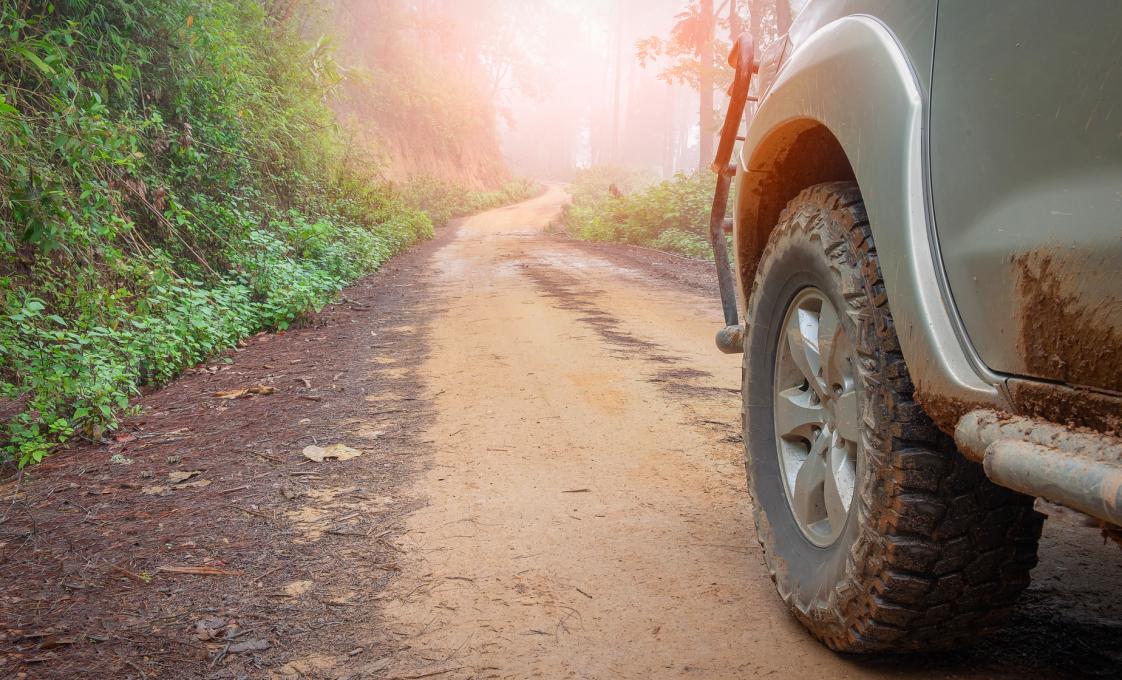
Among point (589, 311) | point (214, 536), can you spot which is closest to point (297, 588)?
point (214, 536)

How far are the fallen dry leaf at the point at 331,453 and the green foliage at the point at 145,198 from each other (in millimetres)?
1534

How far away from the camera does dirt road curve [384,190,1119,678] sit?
2160 mm

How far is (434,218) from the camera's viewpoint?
27062 millimetres

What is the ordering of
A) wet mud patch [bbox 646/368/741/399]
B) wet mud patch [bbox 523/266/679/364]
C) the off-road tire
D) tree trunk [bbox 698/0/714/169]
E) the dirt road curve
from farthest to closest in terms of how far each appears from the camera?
tree trunk [bbox 698/0/714/169] < wet mud patch [bbox 523/266/679/364] < wet mud patch [bbox 646/368/741/399] < the dirt road curve < the off-road tire

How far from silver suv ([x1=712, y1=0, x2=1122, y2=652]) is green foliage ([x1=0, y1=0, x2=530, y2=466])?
13.8ft

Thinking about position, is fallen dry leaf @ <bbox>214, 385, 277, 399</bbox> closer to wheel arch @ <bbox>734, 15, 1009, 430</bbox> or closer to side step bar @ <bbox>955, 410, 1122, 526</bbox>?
wheel arch @ <bbox>734, 15, 1009, 430</bbox>

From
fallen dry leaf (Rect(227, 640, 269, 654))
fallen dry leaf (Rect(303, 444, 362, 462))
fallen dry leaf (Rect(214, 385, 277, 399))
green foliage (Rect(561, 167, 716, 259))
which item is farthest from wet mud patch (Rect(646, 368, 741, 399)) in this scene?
green foliage (Rect(561, 167, 716, 259))

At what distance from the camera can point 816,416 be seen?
2156 millimetres

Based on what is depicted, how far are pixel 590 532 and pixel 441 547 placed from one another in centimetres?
59

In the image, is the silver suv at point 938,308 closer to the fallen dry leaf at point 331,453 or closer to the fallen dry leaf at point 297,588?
the fallen dry leaf at point 297,588

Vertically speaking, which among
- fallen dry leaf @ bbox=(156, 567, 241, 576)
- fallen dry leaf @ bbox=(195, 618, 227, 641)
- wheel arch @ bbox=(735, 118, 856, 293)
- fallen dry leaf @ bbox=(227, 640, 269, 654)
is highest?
wheel arch @ bbox=(735, 118, 856, 293)

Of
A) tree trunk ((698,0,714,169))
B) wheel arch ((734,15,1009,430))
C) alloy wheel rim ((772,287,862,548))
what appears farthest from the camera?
tree trunk ((698,0,714,169))

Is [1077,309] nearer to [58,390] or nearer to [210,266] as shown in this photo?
[58,390]

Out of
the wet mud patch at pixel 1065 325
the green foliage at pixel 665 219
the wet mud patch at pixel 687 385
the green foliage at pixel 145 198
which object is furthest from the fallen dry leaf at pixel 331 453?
the green foliage at pixel 665 219
